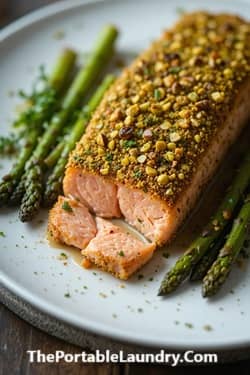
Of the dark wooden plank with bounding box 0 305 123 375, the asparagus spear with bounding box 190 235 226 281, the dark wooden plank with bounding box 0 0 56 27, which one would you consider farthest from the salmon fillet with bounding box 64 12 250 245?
the dark wooden plank with bounding box 0 0 56 27

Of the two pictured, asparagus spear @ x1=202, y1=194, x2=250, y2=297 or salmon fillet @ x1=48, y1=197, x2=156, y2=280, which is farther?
salmon fillet @ x1=48, y1=197, x2=156, y2=280

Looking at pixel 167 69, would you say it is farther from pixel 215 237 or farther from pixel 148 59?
pixel 215 237

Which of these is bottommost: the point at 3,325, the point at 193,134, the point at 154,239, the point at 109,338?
the point at 3,325

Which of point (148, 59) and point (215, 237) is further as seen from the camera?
point (148, 59)

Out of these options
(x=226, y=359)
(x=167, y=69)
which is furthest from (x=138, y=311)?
(x=167, y=69)

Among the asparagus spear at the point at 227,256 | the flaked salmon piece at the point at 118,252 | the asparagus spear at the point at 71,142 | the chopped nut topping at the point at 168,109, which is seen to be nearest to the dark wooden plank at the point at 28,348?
the flaked salmon piece at the point at 118,252

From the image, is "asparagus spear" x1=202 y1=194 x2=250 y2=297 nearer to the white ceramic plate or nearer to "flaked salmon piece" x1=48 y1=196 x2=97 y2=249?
the white ceramic plate
